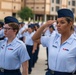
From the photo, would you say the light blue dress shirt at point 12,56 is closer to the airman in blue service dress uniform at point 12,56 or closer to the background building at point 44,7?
the airman in blue service dress uniform at point 12,56

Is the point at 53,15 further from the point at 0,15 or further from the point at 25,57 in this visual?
the point at 25,57

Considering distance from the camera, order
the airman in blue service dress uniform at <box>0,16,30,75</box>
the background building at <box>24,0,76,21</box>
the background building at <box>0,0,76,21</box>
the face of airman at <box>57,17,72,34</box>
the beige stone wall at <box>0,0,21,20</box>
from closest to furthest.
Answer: the face of airman at <box>57,17,72,34</box> → the airman in blue service dress uniform at <box>0,16,30,75</box> → the beige stone wall at <box>0,0,21,20</box> → the background building at <box>0,0,76,21</box> → the background building at <box>24,0,76,21</box>

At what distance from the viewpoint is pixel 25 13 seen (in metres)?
79.0

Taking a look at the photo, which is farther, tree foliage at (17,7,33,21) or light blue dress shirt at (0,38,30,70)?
tree foliage at (17,7,33,21)

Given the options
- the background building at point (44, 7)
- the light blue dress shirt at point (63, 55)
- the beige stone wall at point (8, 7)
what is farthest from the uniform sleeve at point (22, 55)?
the background building at point (44, 7)

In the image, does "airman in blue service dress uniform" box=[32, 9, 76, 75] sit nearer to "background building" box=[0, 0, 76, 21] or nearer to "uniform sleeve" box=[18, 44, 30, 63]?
"uniform sleeve" box=[18, 44, 30, 63]

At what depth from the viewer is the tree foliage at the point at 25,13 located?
78688 mm

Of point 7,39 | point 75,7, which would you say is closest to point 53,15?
point 75,7

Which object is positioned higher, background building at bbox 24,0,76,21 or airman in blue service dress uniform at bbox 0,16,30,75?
airman in blue service dress uniform at bbox 0,16,30,75

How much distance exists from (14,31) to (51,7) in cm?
8315

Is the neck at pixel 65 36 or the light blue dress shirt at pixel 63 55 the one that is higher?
the neck at pixel 65 36

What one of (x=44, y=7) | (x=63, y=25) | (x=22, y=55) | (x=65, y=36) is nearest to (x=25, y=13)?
(x=44, y=7)

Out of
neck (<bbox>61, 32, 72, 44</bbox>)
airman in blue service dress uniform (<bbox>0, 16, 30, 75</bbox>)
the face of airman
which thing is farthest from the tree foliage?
the face of airman

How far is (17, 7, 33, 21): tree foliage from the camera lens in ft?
258
